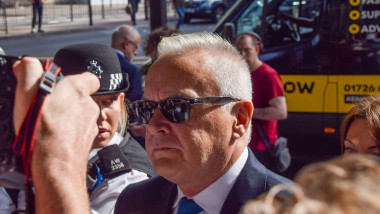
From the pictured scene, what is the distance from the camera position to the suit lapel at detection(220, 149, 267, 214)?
5.94ft

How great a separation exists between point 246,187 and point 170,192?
323 millimetres

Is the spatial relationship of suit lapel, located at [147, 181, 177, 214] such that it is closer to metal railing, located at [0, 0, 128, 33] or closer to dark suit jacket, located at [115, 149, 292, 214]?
dark suit jacket, located at [115, 149, 292, 214]

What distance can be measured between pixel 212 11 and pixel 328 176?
20.4m

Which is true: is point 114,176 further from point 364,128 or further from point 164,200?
point 364,128

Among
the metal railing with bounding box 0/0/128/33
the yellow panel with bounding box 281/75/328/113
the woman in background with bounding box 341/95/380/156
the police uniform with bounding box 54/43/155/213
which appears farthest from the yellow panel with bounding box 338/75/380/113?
the metal railing with bounding box 0/0/128/33

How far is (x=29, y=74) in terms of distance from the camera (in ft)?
3.56

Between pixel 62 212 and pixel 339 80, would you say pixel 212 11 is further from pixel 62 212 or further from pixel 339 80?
pixel 62 212

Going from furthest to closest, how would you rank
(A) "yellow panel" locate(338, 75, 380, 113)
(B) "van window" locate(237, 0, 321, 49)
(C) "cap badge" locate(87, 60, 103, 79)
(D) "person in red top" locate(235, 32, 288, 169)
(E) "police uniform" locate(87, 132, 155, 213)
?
(B) "van window" locate(237, 0, 321, 49) → (A) "yellow panel" locate(338, 75, 380, 113) → (D) "person in red top" locate(235, 32, 288, 169) → (C) "cap badge" locate(87, 60, 103, 79) → (E) "police uniform" locate(87, 132, 155, 213)

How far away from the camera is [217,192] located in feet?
6.20

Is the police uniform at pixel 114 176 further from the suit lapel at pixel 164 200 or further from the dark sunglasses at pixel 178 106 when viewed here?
the dark sunglasses at pixel 178 106

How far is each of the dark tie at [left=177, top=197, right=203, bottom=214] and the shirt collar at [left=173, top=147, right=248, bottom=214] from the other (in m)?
0.02

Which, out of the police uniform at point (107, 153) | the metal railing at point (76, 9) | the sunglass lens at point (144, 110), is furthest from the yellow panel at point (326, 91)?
the metal railing at point (76, 9)

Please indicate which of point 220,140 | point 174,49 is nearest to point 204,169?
point 220,140

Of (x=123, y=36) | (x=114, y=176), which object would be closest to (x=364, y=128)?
(x=114, y=176)
